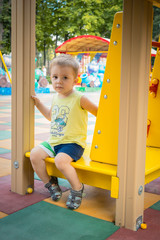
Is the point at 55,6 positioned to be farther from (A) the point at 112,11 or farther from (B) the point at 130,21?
(B) the point at 130,21

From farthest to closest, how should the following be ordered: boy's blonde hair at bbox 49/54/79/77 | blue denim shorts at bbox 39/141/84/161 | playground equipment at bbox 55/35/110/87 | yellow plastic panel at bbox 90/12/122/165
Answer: playground equipment at bbox 55/35/110/87 < boy's blonde hair at bbox 49/54/79/77 < blue denim shorts at bbox 39/141/84/161 < yellow plastic panel at bbox 90/12/122/165

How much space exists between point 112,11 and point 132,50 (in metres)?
22.0

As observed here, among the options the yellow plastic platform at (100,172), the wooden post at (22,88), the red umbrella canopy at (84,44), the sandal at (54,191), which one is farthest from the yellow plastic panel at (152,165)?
the red umbrella canopy at (84,44)

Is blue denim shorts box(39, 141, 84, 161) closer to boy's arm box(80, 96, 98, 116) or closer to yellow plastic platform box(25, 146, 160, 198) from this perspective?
yellow plastic platform box(25, 146, 160, 198)

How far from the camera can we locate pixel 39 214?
1920 millimetres

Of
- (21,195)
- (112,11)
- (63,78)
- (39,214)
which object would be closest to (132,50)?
(63,78)

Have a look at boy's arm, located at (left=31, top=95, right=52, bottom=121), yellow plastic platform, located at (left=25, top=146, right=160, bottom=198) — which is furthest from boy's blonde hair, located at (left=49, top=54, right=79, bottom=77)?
yellow plastic platform, located at (left=25, top=146, right=160, bottom=198)

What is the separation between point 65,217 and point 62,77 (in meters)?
0.95

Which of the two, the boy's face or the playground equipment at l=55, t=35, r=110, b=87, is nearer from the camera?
the boy's face

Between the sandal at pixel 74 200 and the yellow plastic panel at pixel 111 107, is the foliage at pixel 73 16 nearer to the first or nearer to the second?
the yellow plastic panel at pixel 111 107

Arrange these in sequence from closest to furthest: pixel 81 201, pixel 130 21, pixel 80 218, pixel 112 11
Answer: pixel 130 21
pixel 80 218
pixel 81 201
pixel 112 11

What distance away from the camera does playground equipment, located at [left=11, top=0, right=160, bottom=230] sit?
5.49ft

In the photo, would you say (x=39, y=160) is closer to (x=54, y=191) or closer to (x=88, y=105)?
(x=54, y=191)

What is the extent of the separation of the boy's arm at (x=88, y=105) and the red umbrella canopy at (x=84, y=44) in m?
12.0
